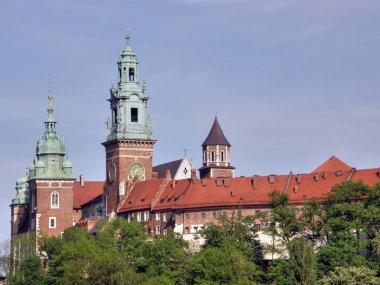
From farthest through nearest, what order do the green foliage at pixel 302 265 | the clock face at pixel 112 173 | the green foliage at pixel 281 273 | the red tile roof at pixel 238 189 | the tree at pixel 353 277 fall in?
the clock face at pixel 112 173, the red tile roof at pixel 238 189, the green foliage at pixel 281 273, the green foliage at pixel 302 265, the tree at pixel 353 277

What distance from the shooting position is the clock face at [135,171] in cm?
18700

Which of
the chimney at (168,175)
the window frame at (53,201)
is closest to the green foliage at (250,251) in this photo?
the chimney at (168,175)

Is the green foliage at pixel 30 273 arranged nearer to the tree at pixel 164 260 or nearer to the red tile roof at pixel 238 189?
the tree at pixel 164 260

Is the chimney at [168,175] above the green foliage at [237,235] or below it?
above

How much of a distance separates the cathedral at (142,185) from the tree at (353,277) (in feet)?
67.7

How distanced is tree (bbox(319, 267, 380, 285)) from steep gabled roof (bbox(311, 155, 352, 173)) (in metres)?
32.7

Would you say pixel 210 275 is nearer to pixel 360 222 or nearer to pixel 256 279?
pixel 256 279

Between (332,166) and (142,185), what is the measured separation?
2190 centimetres

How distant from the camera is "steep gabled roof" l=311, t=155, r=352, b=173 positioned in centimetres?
17825

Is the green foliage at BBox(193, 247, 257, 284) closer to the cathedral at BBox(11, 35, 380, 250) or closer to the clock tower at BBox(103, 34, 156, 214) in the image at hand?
→ the cathedral at BBox(11, 35, 380, 250)

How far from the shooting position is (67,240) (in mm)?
175250

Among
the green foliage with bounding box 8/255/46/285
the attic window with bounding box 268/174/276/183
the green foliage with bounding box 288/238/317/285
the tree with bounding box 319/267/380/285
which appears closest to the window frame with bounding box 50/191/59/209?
the green foliage with bounding box 8/255/46/285

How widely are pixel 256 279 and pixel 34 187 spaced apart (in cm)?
5239

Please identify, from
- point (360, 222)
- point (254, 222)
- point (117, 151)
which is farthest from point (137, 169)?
point (360, 222)
